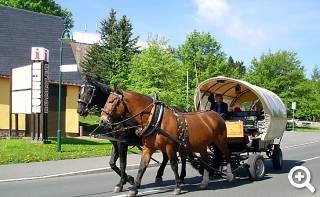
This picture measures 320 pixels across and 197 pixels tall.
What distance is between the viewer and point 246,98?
54.7 feet

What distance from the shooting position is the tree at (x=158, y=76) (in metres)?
40.5

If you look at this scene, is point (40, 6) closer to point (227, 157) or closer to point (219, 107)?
point (219, 107)

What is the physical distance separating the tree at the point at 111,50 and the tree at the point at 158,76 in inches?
341

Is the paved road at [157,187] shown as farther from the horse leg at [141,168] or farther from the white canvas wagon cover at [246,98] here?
the white canvas wagon cover at [246,98]

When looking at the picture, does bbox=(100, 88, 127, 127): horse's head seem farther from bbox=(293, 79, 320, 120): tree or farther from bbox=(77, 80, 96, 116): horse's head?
bbox=(293, 79, 320, 120): tree

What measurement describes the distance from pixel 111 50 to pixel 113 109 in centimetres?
4699

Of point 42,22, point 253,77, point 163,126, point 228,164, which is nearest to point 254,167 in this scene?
point 228,164

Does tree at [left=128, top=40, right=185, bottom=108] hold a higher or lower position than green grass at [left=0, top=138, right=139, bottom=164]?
higher

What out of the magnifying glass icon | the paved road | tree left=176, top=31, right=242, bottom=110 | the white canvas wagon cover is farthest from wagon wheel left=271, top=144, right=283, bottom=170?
tree left=176, top=31, right=242, bottom=110

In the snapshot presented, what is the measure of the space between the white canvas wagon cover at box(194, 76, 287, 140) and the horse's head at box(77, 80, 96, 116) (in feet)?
17.2

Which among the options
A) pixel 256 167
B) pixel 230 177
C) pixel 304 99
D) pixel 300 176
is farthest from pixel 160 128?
pixel 304 99

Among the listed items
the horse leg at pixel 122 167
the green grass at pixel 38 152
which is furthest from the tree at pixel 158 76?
the horse leg at pixel 122 167

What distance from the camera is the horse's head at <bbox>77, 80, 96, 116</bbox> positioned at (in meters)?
9.98

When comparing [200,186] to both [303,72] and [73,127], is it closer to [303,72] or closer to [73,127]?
[73,127]
